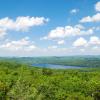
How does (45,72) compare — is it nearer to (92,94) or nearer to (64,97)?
(92,94)

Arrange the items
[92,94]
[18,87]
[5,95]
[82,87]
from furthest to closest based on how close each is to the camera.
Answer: [82,87] → [92,94] → [5,95] → [18,87]

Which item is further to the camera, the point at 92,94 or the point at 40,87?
the point at 92,94

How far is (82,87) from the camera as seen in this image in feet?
312

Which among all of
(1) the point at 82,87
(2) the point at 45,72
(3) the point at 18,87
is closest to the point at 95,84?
(1) the point at 82,87

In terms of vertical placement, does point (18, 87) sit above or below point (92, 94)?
above

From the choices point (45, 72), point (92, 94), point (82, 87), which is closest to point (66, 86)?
point (82, 87)

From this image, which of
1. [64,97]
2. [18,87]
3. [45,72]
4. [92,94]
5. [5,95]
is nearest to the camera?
[18,87]

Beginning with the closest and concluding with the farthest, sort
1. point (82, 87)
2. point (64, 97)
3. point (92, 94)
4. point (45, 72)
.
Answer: point (64, 97) → point (92, 94) → point (82, 87) → point (45, 72)

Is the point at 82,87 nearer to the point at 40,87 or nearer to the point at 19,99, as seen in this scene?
the point at 40,87

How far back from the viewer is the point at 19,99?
52219 millimetres

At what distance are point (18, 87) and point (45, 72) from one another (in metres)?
99.2

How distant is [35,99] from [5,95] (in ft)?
64.7

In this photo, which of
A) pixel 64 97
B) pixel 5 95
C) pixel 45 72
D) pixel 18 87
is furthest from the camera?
pixel 45 72

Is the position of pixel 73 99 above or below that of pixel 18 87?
below
